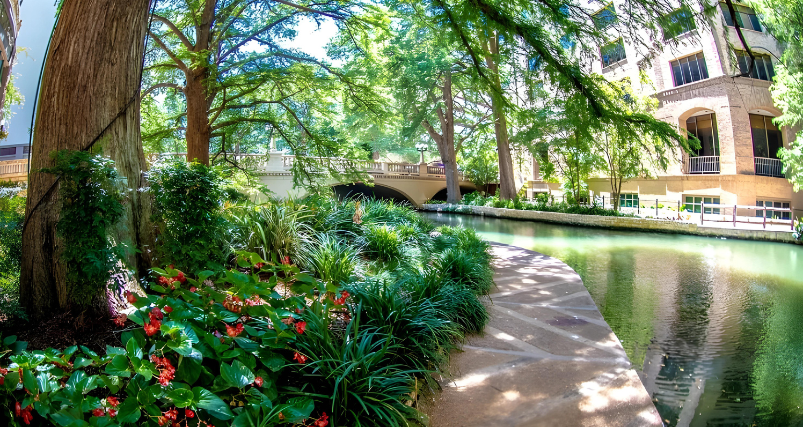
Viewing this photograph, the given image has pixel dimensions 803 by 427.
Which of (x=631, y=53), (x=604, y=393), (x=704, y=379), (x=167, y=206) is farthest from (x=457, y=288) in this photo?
(x=631, y=53)

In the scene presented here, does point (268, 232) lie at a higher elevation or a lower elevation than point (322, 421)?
higher

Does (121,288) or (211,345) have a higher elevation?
(121,288)

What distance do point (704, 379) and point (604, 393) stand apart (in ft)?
4.97

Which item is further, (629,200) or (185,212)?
(629,200)

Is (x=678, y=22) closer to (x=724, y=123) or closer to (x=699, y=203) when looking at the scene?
(x=724, y=123)

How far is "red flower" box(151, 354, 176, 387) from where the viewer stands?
6.59 ft

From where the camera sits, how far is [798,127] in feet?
65.5

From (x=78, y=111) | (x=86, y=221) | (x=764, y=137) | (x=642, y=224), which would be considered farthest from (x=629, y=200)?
(x=86, y=221)

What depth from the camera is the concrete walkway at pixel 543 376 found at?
2.89 meters

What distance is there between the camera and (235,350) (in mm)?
2346

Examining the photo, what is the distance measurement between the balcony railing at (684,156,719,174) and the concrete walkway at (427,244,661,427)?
21.0 meters

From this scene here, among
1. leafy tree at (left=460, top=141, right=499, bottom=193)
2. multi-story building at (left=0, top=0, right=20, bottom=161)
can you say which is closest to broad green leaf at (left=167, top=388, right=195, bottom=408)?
multi-story building at (left=0, top=0, right=20, bottom=161)

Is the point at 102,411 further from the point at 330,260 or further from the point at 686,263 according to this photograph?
the point at 686,263

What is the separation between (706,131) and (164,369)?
26824 millimetres
